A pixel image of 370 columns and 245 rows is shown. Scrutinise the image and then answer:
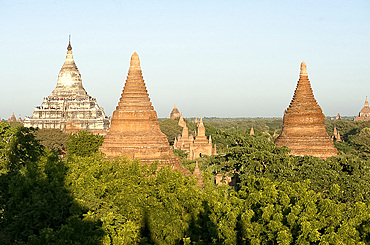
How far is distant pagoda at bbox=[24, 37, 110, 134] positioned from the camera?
88.6 meters

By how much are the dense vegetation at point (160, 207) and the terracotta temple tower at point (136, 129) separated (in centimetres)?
560

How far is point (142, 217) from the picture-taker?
24.2 metres

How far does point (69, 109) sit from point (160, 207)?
69.0 m

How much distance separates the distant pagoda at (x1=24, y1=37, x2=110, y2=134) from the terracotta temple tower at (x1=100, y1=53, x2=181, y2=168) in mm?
48065

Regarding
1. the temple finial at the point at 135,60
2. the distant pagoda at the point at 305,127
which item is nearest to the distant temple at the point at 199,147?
the distant pagoda at the point at 305,127

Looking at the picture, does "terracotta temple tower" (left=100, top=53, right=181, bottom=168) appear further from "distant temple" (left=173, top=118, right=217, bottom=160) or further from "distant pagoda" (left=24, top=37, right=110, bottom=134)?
"distant pagoda" (left=24, top=37, right=110, bottom=134)

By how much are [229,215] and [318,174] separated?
891cm

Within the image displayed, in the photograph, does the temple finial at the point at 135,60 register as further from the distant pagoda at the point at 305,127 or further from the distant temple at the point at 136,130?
the distant pagoda at the point at 305,127

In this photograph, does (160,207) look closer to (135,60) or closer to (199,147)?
(135,60)

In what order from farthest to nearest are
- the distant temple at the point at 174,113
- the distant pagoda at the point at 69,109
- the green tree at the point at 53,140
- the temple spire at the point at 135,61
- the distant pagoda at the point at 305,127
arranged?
the distant temple at the point at 174,113 → the distant pagoda at the point at 69,109 → the green tree at the point at 53,140 → the distant pagoda at the point at 305,127 → the temple spire at the point at 135,61

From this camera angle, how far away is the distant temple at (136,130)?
118ft

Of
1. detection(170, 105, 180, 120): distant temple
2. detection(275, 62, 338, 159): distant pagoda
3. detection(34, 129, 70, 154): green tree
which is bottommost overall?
detection(34, 129, 70, 154): green tree

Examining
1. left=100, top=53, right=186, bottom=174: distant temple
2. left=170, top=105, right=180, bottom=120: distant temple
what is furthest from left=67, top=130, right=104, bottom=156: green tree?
left=170, top=105, right=180, bottom=120: distant temple

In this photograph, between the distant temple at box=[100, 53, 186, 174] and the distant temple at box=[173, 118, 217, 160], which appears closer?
the distant temple at box=[100, 53, 186, 174]
